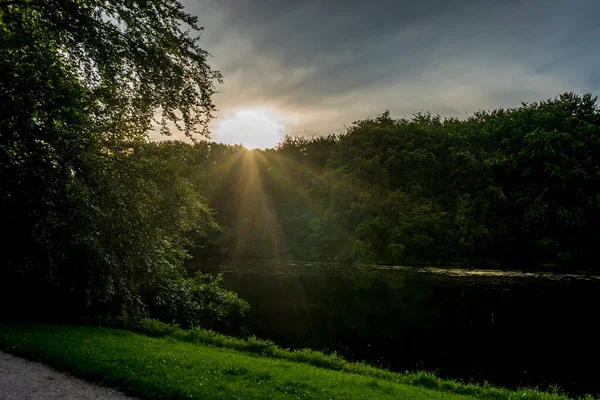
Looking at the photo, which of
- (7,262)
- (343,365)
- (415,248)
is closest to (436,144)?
(415,248)

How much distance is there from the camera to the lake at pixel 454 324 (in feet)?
52.2

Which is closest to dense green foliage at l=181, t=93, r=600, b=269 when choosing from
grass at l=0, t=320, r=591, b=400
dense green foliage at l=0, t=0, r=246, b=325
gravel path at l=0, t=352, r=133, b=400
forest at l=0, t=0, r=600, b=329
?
forest at l=0, t=0, r=600, b=329

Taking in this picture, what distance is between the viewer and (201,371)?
11.0 metres

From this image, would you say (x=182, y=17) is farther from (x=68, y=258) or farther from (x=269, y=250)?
(x=269, y=250)

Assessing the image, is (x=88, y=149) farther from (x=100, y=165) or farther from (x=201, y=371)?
(x=201, y=371)

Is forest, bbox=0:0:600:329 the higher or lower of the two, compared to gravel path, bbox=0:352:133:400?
higher

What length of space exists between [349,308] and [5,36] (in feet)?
76.0

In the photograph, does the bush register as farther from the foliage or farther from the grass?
the grass

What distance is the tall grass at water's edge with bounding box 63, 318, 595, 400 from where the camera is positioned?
39.5 feet

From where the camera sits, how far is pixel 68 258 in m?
15.2

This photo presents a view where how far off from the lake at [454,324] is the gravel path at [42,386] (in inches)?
404

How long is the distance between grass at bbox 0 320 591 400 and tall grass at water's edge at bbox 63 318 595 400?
4 cm

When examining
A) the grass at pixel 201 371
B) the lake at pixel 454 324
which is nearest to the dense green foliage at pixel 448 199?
the lake at pixel 454 324

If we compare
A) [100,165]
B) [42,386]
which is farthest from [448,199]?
[42,386]
